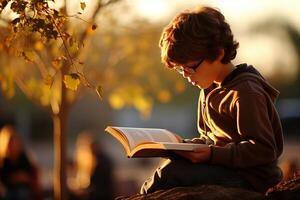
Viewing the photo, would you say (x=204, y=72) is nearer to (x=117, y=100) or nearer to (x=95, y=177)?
(x=117, y=100)

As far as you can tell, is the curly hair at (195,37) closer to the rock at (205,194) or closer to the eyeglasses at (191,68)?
the eyeglasses at (191,68)

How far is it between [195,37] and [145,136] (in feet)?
1.71

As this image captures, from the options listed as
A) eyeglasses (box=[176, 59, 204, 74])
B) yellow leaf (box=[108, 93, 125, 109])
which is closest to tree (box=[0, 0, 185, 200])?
yellow leaf (box=[108, 93, 125, 109])

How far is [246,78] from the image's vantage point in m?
4.39

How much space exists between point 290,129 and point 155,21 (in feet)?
78.0

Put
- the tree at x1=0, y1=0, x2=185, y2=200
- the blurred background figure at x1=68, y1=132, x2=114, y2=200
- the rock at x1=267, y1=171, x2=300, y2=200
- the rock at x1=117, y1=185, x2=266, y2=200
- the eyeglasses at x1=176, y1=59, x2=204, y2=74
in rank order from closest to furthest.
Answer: the rock at x1=117, y1=185, x2=266, y2=200
the rock at x1=267, y1=171, x2=300, y2=200
the eyeglasses at x1=176, y1=59, x2=204, y2=74
the tree at x1=0, y1=0, x2=185, y2=200
the blurred background figure at x1=68, y1=132, x2=114, y2=200

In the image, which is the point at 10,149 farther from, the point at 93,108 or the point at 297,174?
the point at 93,108

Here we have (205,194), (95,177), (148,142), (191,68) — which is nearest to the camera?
(205,194)

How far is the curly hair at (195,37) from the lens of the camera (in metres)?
4.35

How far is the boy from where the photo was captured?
429 cm

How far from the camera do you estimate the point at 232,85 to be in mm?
4410

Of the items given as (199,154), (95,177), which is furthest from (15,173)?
(199,154)

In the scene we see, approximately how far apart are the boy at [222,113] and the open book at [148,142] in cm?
7

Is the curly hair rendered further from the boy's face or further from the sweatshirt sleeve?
the sweatshirt sleeve
